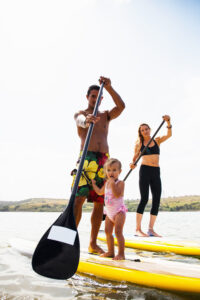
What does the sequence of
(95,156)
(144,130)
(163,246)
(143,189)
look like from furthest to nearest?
1. (144,130)
2. (143,189)
3. (163,246)
4. (95,156)

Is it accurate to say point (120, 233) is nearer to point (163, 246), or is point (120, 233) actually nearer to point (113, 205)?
point (113, 205)

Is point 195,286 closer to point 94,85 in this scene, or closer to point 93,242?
point 93,242

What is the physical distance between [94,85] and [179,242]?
348cm

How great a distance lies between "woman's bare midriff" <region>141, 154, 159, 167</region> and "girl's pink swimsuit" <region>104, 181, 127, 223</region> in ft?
9.22

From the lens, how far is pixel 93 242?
3846mm

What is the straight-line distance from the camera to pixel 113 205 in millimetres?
3283

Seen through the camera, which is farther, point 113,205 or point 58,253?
point 113,205

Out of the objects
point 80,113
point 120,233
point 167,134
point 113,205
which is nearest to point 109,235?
point 120,233

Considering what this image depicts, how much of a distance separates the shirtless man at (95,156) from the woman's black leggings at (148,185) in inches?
88.0

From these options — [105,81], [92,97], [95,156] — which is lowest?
[95,156]

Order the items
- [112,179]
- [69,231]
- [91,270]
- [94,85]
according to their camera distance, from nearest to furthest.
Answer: [69,231], [91,270], [112,179], [94,85]

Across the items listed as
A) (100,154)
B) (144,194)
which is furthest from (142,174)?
(100,154)

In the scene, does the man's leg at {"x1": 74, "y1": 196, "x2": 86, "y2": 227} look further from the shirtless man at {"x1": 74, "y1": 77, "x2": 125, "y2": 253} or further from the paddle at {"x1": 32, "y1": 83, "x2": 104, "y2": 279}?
the paddle at {"x1": 32, "y1": 83, "x2": 104, "y2": 279}

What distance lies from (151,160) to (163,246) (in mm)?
1860
